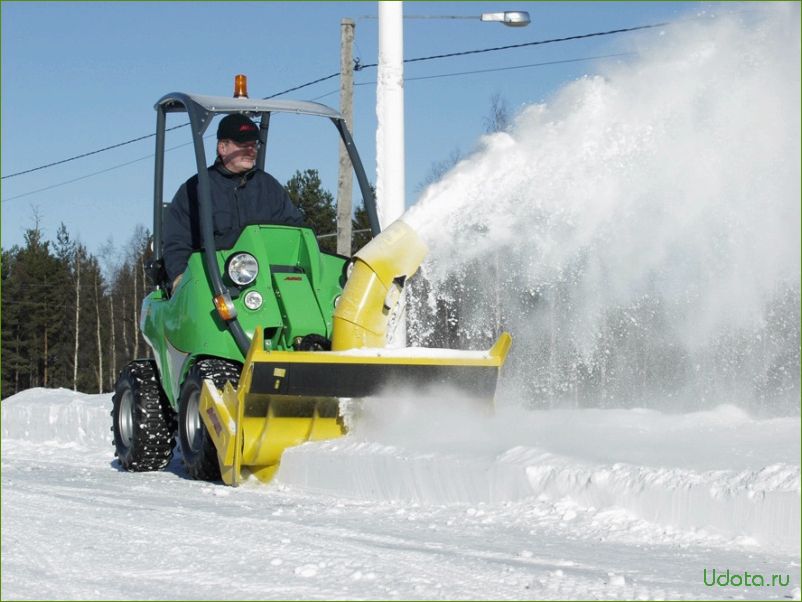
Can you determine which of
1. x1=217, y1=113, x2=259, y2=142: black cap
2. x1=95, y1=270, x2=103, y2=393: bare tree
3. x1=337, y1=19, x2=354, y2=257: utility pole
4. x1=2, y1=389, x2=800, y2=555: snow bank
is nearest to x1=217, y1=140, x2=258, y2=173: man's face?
x1=217, y1=113, x2=259, y2=142: black cap

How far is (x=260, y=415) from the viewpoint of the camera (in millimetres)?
6984

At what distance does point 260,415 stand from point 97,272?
178 ft

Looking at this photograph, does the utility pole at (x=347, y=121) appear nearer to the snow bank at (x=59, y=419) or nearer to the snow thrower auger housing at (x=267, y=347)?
the snow bank at (x=59, y=419)

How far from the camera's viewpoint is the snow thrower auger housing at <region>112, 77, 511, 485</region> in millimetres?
6684

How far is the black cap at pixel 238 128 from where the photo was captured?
777 cm

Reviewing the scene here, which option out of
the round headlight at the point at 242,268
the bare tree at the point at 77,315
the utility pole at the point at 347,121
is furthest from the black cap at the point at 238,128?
the bare tree at the point at 77,315

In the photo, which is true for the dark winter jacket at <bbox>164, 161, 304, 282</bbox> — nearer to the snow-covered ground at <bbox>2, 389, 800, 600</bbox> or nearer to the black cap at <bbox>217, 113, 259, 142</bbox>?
the black cap at <bbox>217, 113, 259, 142</bbox>

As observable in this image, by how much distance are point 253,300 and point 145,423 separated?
1435 millimetres

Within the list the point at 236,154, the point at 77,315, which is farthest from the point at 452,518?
the point at 77,315

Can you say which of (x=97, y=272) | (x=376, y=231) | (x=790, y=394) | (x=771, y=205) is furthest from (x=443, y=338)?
(x=97, y=272)

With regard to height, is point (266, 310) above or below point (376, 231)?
below

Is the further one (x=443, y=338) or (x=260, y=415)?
(x=443, y=338)

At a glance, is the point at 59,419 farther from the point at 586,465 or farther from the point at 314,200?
the point at 314,200

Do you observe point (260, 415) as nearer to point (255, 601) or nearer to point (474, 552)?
point (474, 552)
